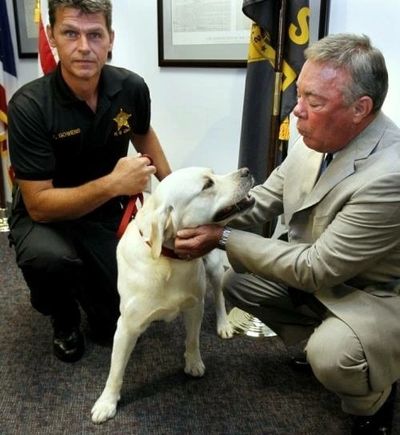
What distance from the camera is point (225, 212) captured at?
1.50 m

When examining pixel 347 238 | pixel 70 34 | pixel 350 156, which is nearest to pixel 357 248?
pixel 347 238

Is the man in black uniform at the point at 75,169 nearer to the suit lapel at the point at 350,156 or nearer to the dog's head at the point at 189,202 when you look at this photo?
the dog's head at the point at 189,202

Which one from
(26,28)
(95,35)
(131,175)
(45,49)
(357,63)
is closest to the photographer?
(357,63)

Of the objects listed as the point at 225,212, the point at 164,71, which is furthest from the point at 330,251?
the point at 164,71

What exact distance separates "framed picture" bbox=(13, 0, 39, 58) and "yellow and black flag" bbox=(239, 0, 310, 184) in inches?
79.6

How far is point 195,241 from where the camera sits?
1420mm

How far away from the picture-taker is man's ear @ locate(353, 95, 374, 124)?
1287 mm

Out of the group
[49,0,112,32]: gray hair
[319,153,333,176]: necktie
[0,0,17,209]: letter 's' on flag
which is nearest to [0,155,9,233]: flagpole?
[0,0,17,209]: letter 's' on flag

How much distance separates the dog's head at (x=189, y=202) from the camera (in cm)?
136

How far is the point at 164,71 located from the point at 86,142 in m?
0.99

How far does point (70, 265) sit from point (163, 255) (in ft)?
1.72

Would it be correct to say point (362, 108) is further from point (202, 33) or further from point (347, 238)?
point (202, 33)

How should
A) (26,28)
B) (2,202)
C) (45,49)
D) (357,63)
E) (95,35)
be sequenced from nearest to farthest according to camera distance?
(357,63), (95,35), (45,49), (26,28), (2,202)

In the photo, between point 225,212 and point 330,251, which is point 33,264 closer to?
point 225,212
